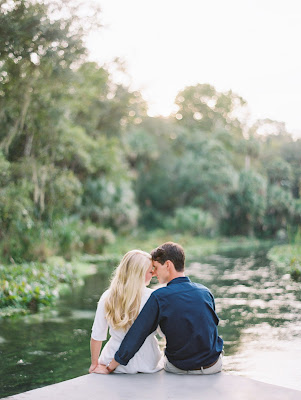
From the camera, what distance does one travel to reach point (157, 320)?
3.51 meters

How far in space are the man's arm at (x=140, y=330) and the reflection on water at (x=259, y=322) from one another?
1.88 meters

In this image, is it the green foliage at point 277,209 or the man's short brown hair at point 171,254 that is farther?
the green foliage at point 277,209

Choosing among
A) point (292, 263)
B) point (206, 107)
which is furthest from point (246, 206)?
point (292, 263)

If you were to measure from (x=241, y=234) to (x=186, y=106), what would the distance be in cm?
1679

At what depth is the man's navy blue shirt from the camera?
3.47 meters

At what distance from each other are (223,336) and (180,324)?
11.5 ft

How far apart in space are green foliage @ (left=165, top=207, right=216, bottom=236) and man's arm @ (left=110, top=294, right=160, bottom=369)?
26.8m

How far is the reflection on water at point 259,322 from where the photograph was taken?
17.1ft

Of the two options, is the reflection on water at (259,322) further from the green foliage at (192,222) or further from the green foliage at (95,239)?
the green foliage at (192,222)

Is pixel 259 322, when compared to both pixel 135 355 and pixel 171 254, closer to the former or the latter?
pixel 135 355

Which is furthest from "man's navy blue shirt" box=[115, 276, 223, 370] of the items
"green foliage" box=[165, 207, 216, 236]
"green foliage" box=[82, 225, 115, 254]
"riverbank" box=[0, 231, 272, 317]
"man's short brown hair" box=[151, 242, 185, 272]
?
"green foliage" box=[165, 207, 216, 236]

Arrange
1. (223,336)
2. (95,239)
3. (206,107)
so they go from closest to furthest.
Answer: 1. (223,336)
2. (95,239)
3. (206,107)

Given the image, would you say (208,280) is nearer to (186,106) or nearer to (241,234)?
(241,234)

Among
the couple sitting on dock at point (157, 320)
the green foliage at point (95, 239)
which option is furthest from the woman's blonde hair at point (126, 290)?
the green foliage at point (95, 239)
